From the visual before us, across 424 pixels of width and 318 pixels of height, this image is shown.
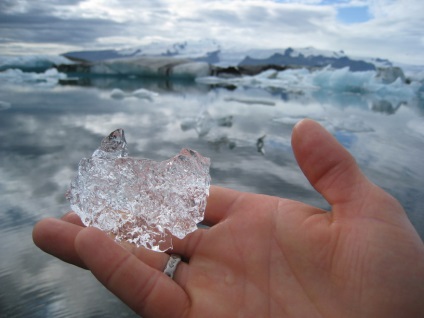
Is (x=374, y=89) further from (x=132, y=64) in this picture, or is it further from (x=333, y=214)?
(x=333, y=214)

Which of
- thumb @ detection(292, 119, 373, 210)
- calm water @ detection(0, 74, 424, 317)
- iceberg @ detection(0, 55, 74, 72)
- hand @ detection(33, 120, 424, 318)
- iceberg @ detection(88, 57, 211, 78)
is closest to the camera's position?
hand @ detection(33, 120, 424, 318)

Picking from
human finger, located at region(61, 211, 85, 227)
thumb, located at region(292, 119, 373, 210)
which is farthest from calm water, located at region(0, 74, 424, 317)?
thumb, located at region(292, 119, 373, 210)

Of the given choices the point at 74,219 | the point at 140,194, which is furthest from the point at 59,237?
the point at 140,194

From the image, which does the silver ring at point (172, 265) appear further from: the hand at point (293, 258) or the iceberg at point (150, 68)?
the iceberg at point (150, 68)

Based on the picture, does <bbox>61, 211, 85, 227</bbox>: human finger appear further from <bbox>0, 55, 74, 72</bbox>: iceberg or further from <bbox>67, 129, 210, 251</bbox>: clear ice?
<bbox>0, 55, 74, 72</bbox>: iceberg

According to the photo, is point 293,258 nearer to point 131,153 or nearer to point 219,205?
point 219,205

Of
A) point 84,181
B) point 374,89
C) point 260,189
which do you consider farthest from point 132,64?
point 84,181

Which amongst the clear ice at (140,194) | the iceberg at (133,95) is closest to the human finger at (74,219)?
the clear ice at (140,194)

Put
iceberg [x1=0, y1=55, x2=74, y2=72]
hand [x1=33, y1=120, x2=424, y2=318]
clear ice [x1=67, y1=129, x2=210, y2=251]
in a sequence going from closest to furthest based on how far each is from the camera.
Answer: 1. hand [x1=33, y1=120, x2=424, y2=318]
2. clear ice [x1=67, y1=129, x2=210, y2=251]
3. iceberg [x1=0, y1=55, x2=74, y2=72]
